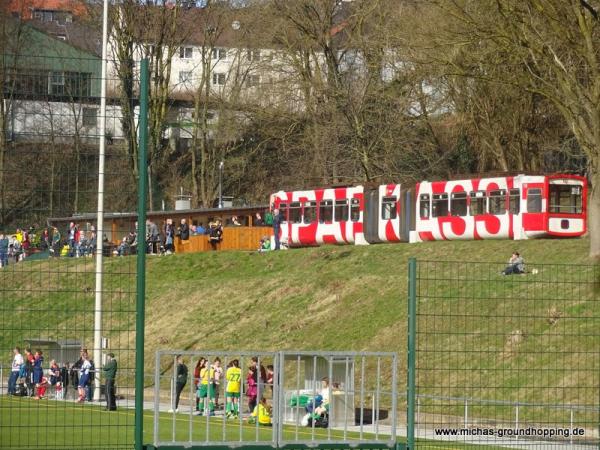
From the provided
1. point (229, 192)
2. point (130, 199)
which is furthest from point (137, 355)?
point (229, 192)

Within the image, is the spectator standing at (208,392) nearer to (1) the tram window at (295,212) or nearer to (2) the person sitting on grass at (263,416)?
(2) the person sitting on grass at (263,416)

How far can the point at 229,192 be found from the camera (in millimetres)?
86562

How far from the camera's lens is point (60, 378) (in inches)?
503

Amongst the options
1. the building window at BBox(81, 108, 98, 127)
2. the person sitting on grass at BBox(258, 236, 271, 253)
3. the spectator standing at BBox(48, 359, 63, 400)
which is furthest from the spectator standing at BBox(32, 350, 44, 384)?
the person sitting on grass at BBox(258, 236, 271, 253)

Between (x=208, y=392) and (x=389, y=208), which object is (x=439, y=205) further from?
(x=208, y=392)

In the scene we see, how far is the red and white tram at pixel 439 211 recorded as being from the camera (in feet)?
156

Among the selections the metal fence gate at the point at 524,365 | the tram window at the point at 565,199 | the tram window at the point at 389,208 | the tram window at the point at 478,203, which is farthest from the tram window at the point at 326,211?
the metal fence gate at the point at 524,365

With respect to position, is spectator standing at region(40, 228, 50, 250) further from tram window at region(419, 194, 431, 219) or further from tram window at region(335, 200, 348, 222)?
tram window at region(335, 200, 348, 222)

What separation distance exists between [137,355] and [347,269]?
3752cm

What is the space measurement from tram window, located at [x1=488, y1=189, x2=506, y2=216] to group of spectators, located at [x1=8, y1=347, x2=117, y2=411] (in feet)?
118

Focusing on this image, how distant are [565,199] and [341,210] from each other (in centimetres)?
1133

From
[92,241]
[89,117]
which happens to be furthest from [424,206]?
[89,117]

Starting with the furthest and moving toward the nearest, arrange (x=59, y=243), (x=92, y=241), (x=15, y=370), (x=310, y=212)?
(x=310, y=212) < (x=15, y=370) < (x=92, y=241) < (x=59, y=243)

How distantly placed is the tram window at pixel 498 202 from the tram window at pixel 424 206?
3.55 m
